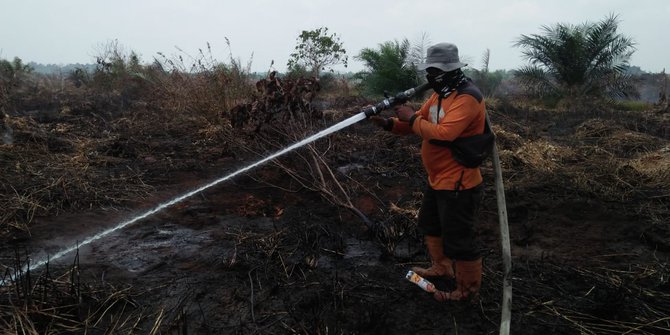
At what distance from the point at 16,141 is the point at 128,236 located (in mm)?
4127

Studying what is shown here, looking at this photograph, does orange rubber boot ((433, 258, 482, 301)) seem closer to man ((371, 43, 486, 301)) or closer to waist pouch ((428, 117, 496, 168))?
man ((371, 43, 486, 301))

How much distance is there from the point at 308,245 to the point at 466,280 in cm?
144

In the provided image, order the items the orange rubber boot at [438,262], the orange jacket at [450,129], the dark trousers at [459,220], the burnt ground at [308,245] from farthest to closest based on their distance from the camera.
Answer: the orange rubber boot at [438,262], the dark trousers at [459,220], the burnt ground at [308,245], the orange jacket at [450,129]

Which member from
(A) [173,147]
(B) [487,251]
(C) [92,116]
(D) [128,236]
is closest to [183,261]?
(D) [128,236]

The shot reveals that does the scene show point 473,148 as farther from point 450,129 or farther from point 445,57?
point 445,57

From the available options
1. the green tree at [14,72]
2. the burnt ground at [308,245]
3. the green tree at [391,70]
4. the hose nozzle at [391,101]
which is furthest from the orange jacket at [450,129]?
the green tree at [14,72]

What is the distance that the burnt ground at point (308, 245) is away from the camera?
9.12ft

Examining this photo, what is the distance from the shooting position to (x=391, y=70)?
14.4 m

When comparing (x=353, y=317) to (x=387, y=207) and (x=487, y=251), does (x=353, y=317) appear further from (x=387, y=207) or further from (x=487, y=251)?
(x=387, y=207)

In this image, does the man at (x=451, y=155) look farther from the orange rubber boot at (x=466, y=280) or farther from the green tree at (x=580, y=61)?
the green tree at (x=580, y=61)

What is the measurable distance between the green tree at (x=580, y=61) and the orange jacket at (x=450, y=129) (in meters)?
13.3

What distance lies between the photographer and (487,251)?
3914mm

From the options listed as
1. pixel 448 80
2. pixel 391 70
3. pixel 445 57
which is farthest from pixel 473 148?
pixel 391 70

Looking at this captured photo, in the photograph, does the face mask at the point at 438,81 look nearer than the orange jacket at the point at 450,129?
No
